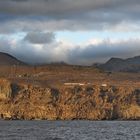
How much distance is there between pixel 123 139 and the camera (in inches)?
4326

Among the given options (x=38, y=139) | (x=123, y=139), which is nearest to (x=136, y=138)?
(x=123, y=139)

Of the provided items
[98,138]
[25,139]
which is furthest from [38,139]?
[98,138]

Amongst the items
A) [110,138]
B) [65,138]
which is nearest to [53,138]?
[65,138]

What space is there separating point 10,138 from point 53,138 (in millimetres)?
8641

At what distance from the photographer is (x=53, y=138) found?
112 meters

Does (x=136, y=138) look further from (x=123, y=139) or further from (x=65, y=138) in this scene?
(x=65, y=138)

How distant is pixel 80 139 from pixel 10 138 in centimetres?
1323

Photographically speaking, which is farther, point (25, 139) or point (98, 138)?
point (98, 138)

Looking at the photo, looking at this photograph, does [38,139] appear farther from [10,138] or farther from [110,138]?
[110,138]

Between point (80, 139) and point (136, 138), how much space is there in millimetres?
11290

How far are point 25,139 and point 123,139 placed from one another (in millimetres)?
18589

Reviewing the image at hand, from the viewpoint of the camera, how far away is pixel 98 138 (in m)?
114

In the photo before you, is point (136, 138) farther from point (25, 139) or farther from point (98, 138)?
point (25, 139)

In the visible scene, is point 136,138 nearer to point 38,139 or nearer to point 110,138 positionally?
point 110,138
